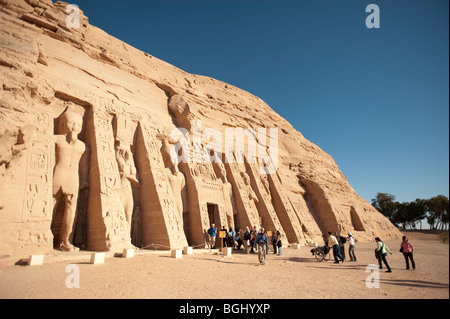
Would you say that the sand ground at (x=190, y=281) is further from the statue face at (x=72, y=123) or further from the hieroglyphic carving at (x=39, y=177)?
the statue face at (x=72, y=123)

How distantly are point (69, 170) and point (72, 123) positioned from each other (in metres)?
1.77

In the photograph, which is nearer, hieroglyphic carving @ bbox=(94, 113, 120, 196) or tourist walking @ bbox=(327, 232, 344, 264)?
tourist walking @ bbox=(327, 232, 344, 264)

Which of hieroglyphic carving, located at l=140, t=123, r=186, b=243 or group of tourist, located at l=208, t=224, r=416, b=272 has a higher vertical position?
hieroglyphic carving, located at l=140, t=123, r=186, b=243

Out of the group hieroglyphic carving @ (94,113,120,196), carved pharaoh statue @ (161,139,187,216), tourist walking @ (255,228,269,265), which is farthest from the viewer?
carved pharaoh statue @ (161,139,187,216)

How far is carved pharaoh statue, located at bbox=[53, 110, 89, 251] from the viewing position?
9.10 m

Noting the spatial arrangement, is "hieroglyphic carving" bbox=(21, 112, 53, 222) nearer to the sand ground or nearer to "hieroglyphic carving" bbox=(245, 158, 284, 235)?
the sand ground

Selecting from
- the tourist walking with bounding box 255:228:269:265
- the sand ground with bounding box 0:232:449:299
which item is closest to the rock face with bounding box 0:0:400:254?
the sand ground with bounding box 0:232:449:299

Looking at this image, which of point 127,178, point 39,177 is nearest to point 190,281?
point 39,177

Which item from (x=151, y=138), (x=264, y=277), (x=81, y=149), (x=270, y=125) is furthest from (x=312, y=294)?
(x=270, y=125)

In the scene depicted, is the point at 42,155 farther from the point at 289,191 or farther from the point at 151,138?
the point at 289,191

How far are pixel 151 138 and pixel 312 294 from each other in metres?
10.2

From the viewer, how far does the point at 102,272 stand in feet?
20.2

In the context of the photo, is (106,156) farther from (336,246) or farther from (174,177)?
(336,246)

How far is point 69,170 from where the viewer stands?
959 centimetres
